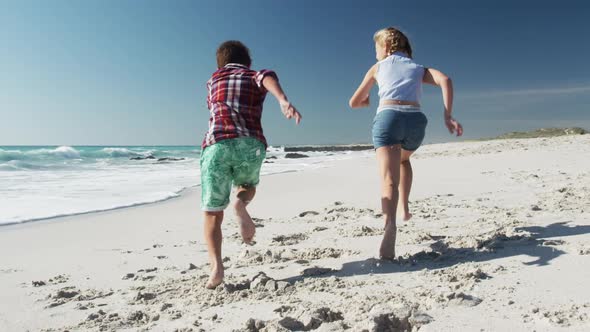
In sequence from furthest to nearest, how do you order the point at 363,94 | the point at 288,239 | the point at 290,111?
the point at 288,239 < the point at 363,94 < the point at 290,111

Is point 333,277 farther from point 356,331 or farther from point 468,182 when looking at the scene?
point 468,182

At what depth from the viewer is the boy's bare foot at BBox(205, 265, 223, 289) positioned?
102 inches

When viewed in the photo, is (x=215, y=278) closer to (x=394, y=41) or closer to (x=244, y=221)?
(x=244, y=221)

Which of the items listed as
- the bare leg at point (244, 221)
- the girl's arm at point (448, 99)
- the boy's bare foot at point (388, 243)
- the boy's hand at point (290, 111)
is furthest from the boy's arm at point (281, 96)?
the girl's arm at point (448, 99)

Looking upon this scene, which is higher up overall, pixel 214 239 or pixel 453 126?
pixel 453 126

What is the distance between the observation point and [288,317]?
1998 millimetres

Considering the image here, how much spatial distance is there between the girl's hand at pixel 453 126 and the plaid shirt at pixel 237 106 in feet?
3.73

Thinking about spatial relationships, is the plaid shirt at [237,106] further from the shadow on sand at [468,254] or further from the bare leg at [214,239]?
the shadow on sand at [468,254]

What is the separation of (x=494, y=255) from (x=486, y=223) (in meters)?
1.14

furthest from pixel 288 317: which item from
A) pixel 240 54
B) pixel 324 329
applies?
pixel 240 54

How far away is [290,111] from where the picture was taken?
8.38ft

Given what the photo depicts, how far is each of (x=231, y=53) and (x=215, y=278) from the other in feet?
4.70

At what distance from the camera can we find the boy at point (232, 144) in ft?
9.02

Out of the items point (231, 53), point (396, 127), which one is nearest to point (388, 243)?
point (396, 127)
